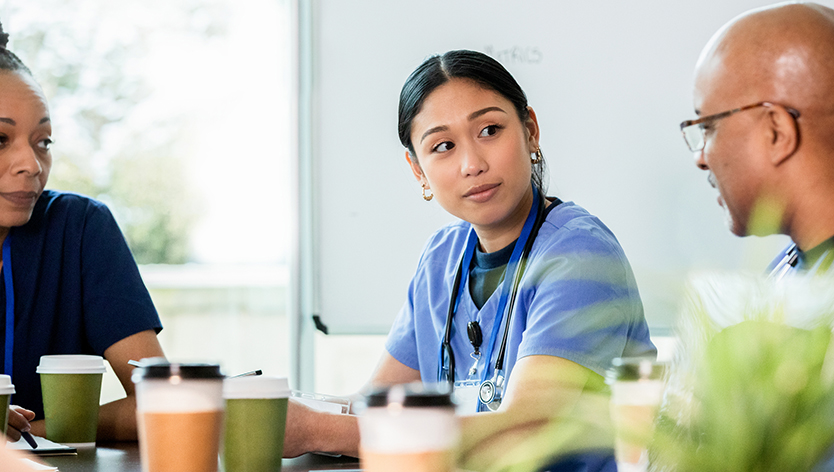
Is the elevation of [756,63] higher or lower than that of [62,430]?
higher

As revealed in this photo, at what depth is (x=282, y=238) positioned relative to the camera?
3.50 m

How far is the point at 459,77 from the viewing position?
1.48 metres

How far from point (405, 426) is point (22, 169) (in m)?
1.31

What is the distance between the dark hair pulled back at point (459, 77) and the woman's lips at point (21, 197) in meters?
0.79

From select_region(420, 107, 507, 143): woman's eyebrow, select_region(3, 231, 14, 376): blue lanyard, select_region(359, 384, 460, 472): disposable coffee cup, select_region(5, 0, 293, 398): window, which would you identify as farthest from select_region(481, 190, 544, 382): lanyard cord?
select_region(5, 0, 293, 398): window

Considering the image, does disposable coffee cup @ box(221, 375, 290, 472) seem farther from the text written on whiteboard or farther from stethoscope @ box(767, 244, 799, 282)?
the text written on whiteboard

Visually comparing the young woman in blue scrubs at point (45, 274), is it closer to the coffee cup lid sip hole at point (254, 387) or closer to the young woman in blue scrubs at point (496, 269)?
the young woman in blue scrubs at point (496, 269)

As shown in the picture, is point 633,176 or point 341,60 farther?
point 341,60

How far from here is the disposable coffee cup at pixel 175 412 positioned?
63 cm

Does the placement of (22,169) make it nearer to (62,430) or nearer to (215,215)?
(62,430)

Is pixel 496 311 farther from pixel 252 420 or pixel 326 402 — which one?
pixel 252 420

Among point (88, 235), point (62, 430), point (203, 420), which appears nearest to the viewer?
point (203, 420)

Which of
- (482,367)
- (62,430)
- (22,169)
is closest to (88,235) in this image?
(22,169)

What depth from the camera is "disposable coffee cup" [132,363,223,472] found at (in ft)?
2.07
